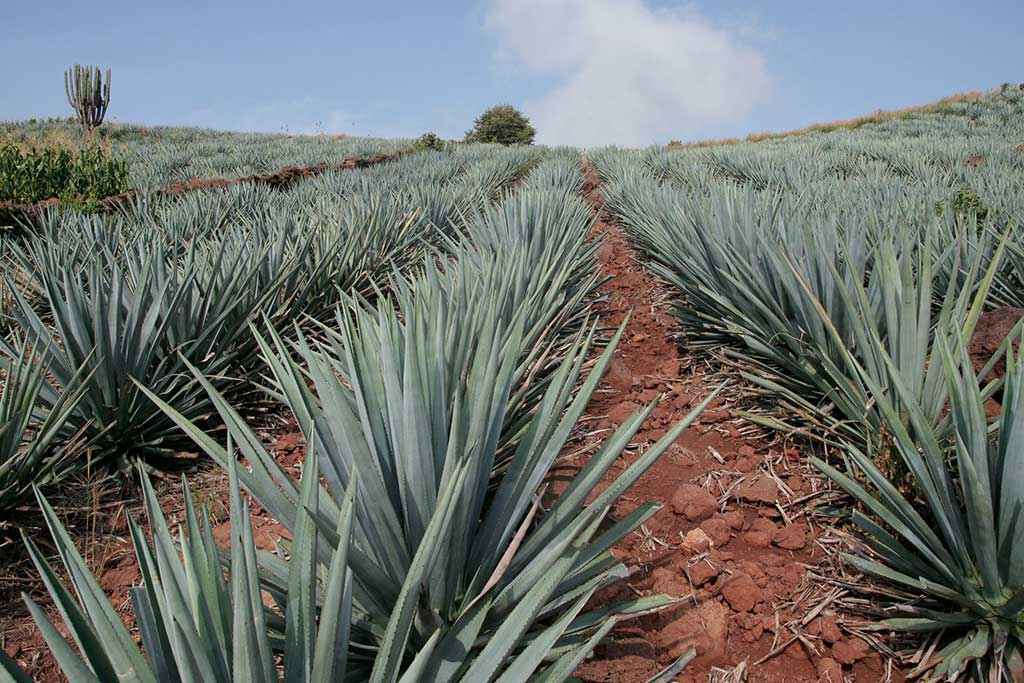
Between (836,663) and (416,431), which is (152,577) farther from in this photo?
(836,663)

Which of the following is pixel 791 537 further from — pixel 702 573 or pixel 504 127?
pixel 504 127

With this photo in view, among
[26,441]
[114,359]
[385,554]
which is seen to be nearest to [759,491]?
[385,554]

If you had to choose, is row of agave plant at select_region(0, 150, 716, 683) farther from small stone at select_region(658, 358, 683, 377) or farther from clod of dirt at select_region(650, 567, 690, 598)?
small stone at select_region(658, 358, 683, 377)

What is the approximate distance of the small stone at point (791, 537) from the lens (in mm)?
1614

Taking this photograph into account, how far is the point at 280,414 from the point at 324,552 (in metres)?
1.73

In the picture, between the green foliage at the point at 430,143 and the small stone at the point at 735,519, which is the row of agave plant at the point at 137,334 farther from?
the green foliage at the point at 430,143

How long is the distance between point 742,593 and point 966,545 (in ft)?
1.55

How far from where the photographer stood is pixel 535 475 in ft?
4.07

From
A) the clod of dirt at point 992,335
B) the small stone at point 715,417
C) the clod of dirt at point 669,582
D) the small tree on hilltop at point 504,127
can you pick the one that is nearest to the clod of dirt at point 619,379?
the small stone at point 715,417

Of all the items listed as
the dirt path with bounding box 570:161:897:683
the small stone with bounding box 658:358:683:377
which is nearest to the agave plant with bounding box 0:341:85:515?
the dirt path with bounding box 570:161:897:683

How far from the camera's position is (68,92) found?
859 inches

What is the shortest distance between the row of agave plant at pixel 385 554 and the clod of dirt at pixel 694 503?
25 cm

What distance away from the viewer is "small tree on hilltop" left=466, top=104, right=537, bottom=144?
121ft

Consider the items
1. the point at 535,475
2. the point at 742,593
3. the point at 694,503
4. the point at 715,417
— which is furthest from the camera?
the point at 715,417
